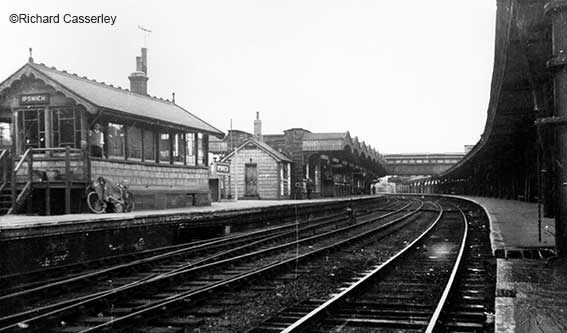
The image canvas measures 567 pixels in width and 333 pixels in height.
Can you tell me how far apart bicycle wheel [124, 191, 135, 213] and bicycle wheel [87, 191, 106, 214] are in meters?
0.85

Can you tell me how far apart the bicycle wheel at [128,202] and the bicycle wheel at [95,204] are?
0.85 meters

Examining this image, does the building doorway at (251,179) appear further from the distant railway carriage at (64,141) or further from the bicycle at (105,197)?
the bicycle at (105,197)

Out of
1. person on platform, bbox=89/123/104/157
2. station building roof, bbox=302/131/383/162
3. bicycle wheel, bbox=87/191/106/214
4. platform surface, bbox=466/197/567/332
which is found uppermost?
station building roof, bbox=302/131/383/162

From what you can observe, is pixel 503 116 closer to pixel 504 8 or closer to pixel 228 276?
pixel 504 8

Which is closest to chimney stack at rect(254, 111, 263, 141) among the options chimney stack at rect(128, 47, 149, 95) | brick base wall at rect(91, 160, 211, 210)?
chimney stack at rect(128, 47, 149, 95)

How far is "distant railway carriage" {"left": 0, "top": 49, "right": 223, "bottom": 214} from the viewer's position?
14.6 metres

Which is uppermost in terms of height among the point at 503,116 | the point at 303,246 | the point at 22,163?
the point at 503,116

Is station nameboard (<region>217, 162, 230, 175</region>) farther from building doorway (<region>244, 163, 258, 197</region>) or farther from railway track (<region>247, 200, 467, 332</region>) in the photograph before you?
railway track (<region>247, 200, 467, 332</region>)

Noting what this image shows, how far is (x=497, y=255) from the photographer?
27.8 ft

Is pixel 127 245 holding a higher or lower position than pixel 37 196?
lower

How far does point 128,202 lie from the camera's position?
16438 mm

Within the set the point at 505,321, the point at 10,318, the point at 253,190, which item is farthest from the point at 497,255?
the point at 253,190

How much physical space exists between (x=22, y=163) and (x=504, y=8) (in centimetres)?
1231

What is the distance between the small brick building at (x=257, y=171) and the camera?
31844 mm
